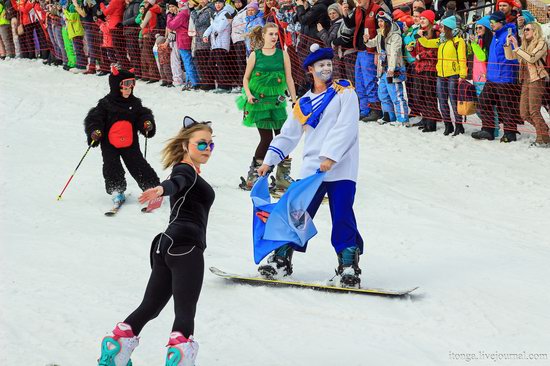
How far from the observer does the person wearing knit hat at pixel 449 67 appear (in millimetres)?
12109

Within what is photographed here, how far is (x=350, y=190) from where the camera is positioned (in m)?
6.90

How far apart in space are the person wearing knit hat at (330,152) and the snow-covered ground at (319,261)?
30cm

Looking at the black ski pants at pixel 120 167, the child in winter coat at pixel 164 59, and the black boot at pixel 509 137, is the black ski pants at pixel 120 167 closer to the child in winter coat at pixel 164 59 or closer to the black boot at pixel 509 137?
the black boot at pixel 509 137

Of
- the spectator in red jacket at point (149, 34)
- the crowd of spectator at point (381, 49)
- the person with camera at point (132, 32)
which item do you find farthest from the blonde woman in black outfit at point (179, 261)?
the person with camera at point (132, 32)

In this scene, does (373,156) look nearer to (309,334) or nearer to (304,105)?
(304,105)

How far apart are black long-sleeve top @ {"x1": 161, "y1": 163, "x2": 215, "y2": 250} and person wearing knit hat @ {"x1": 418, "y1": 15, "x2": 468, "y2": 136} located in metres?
7.56

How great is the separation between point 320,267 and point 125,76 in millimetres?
3256

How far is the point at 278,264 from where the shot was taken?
7.21 metres

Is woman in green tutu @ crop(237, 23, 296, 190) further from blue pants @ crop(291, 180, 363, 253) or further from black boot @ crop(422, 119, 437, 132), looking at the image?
black boot @ crop(422, 119, 437, 132)

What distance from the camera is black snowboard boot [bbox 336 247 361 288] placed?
685 cm

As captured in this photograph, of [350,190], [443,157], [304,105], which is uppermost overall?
[304,105]

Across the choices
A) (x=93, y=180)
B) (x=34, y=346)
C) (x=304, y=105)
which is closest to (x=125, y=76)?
(x=93, y=180)

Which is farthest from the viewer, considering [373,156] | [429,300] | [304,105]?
[373,156]

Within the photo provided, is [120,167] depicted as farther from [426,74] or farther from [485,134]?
[485,134]
